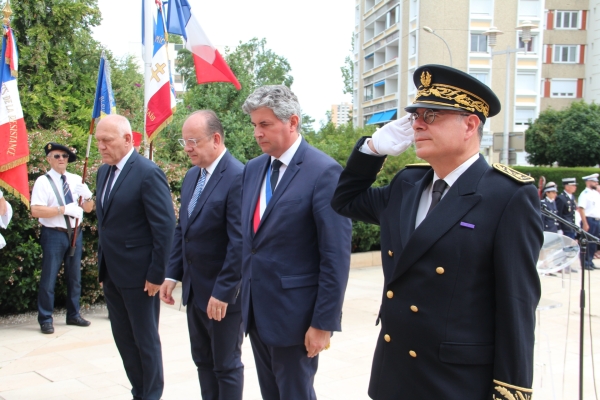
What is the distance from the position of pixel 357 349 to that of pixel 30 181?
451 centimetres

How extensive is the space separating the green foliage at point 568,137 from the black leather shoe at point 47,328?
1467 inches

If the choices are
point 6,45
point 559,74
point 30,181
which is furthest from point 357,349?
point 559,74

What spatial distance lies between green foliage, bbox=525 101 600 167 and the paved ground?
33286mm

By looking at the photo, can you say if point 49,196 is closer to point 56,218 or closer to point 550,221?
point 56,218

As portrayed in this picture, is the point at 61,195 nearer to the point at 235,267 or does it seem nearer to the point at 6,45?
the point at 6,45

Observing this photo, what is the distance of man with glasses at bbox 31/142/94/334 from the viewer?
650 centimetres

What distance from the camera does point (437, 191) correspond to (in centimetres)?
220

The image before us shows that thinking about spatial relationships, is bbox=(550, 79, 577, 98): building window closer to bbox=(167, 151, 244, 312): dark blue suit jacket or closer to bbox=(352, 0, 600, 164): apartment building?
bbox=(352, 0, 600, 164): apartment building

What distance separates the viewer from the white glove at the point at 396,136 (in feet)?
7.48

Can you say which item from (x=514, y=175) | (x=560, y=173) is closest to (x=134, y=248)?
(x=514, y=175)

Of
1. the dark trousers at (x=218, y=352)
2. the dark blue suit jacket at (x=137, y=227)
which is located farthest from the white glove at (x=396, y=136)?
the dark blue suit jacket at (x=137, y=227)

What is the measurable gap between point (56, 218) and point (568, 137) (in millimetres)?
37362

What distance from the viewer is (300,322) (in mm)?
3014

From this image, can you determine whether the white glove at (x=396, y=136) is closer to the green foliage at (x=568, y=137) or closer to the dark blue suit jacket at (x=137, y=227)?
the dark blue suit jacket at (x=137, y=227)
